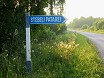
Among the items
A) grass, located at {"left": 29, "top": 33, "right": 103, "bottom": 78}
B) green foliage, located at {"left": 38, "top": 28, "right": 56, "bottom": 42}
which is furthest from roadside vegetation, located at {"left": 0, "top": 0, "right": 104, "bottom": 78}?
green foliage, located at {"left": 38, "top": 28, "right": 56, "bottom": 42}

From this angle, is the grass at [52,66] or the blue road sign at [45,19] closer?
the grass at [52,66]

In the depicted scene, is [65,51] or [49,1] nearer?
[65,51]

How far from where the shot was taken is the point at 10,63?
8625mm

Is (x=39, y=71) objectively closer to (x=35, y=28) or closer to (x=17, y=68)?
(x=17, y=68)

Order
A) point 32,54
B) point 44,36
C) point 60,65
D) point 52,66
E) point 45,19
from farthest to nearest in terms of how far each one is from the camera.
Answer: point 44,36 → point 32,54 → point 60,65 → point 52,66 → point 45,19

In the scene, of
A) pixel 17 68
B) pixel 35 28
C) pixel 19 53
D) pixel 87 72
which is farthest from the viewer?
pixel 35 28

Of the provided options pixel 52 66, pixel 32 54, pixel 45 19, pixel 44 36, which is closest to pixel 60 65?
pixel 52 66

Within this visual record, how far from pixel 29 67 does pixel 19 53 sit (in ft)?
5.06

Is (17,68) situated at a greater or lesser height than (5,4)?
lesser

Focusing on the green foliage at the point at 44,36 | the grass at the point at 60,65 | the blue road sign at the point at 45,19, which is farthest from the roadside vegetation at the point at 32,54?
the green foliage at the point at 44,36

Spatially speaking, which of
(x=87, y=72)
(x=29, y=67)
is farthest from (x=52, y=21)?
(x=87, y=72)

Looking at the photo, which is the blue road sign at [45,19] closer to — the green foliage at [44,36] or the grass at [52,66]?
the grass at [52,66]

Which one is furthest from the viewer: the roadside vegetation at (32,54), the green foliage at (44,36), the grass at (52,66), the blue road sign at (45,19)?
the green foliage at (44,36)

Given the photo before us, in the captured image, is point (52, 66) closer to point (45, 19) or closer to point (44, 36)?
point (45, 19)
